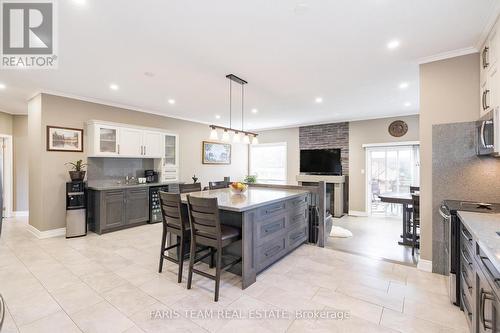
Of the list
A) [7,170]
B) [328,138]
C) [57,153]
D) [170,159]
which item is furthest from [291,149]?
[7,170]

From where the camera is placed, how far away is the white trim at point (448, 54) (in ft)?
9.32

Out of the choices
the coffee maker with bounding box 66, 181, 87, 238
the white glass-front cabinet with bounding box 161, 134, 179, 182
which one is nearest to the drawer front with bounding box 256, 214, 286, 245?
the coffee maker with bounding box 66, 181, 87, 238

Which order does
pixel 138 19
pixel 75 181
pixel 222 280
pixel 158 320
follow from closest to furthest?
pixel 158 320 → pixel 138 19 → pixel 222 280 → pixel 75 181

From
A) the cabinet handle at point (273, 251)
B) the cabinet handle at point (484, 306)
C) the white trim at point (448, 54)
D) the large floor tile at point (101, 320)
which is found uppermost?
the white trim at point (448, 54)

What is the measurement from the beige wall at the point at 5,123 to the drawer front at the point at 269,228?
6.97m

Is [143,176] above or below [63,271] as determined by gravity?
above

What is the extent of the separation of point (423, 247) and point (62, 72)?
5495 millimetres

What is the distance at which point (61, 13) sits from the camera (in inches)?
88.5

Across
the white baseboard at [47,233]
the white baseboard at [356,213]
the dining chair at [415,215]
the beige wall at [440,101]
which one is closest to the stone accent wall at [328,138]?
the white baseboard at [356,213]

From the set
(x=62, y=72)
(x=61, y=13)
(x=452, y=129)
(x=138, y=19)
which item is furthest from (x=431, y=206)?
(x=62, y=72)

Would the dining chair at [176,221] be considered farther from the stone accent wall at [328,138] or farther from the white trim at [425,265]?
the stone accent wall at [328,138]

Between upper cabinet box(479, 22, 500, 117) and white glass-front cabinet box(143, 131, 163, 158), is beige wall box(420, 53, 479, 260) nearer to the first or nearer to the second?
upper cabinet box(479, 22, 500, 117)

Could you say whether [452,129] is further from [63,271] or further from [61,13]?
[63,271]

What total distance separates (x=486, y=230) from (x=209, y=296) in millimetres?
2428
